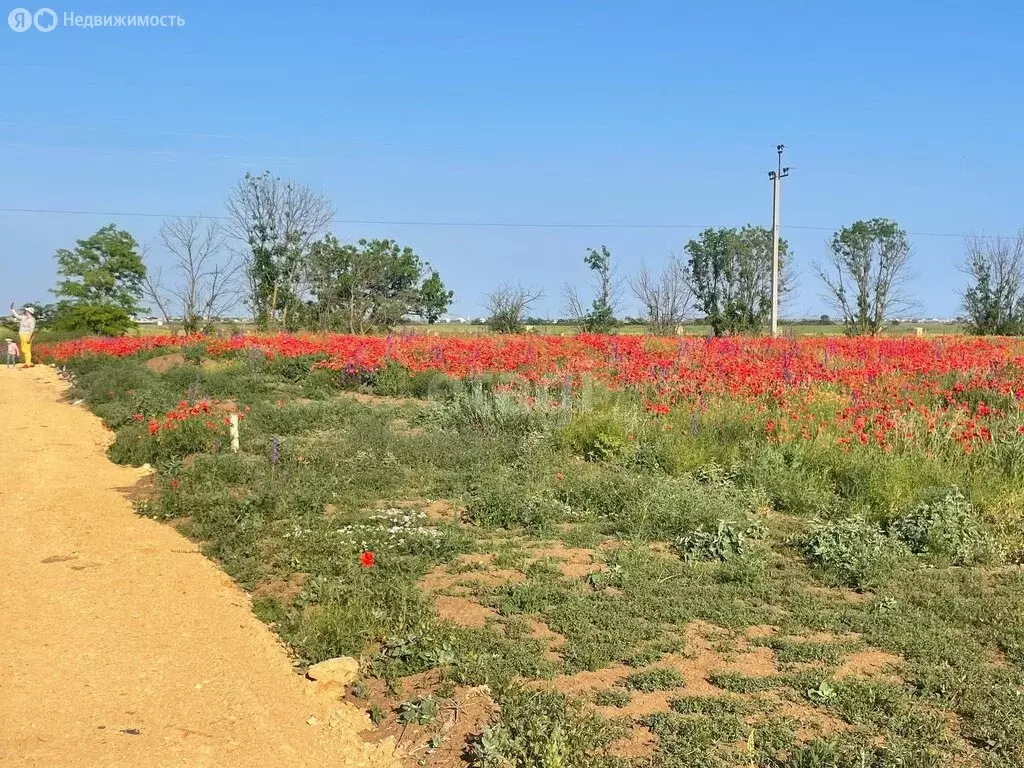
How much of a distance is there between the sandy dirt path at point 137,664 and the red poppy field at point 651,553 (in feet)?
0.77

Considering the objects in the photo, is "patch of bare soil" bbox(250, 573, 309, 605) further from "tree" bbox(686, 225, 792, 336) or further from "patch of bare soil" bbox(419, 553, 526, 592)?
"tree" bbox(686, 225, 792, 336)

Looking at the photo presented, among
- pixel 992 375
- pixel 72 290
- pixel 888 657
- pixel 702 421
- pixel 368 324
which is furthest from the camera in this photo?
pixel 368 324

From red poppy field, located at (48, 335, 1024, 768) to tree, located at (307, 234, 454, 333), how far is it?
19.0m

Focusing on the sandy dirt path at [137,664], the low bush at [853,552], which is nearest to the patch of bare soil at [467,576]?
the sandy dirt path at [137,664]

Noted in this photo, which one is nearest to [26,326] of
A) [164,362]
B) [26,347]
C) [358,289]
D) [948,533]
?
[26,347]

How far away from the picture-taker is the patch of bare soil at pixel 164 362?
15.0 m

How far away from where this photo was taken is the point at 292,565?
493cm

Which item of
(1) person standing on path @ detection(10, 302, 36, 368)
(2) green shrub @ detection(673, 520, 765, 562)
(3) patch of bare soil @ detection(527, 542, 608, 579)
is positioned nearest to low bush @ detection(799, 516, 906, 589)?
(2) green shrub @ detection(673, 520, 765, 562)

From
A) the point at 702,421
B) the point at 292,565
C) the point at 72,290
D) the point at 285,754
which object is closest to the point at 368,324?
the point at 72,290

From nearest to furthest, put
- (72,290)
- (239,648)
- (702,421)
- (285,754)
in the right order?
1. (285,754)
2. (239,648)
3. (702,421)
4. (72,290)

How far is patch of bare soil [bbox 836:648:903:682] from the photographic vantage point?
335cm

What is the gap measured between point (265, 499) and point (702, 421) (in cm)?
405

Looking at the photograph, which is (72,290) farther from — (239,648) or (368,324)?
(239,648)

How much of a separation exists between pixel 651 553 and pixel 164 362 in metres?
13.5
